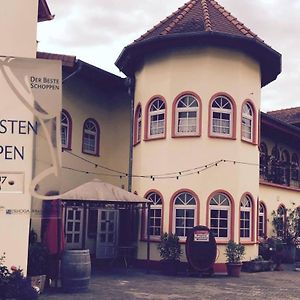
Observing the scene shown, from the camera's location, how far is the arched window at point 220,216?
54.5 ft

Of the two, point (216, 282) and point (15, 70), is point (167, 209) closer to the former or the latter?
point (216, 282)

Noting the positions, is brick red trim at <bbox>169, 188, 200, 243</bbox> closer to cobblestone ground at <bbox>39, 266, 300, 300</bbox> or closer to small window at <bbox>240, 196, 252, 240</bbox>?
small window at <bbox>240, 196, 252, 240</bbox>

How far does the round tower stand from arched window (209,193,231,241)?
0.10 feet

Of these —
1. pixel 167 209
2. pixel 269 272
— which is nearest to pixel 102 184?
pixel 167 209

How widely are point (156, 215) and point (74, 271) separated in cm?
575

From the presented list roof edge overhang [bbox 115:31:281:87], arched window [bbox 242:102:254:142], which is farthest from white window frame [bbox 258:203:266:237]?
roof edge overhang [bbox 115:31:281:87]

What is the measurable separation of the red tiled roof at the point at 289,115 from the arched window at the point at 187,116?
45.6ft

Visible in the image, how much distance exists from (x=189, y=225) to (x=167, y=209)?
34.0 inches

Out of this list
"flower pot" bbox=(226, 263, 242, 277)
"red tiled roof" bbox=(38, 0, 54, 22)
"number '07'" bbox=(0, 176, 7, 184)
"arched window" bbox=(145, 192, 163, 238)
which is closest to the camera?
"number '07'" bbox=(0, 176, 7, 184)

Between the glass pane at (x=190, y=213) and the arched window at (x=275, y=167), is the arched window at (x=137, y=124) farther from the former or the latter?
the arched window at (x=275, y=167)

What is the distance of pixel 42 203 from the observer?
880 cm

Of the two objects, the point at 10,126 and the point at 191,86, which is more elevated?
the point at 191,86

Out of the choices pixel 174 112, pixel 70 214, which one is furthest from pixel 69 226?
pixel 174 112

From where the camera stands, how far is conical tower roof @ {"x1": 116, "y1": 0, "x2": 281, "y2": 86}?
1689 centimetres
